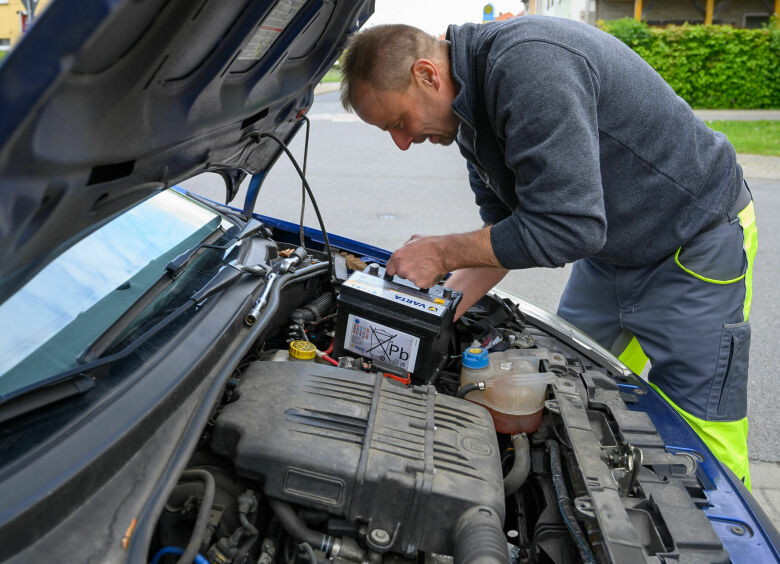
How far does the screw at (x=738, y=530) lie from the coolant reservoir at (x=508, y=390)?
1.64 feet

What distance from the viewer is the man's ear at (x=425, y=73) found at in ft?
5.96

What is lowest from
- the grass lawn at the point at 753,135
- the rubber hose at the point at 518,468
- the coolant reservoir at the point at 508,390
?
the grass lawn at the point at 753,135

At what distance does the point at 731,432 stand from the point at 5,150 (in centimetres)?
219

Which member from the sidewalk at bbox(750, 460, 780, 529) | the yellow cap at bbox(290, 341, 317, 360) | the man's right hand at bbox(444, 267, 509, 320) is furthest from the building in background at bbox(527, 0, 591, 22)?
the yellow cap at bbox(290, 341, 317, 360)

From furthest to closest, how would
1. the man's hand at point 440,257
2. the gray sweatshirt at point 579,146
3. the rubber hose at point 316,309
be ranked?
the rubber hose at point 316,309 < the man's hand at point 440,257 < the gray sweatshirt at point 579,146

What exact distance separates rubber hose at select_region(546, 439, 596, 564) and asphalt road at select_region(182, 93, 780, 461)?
1.85m

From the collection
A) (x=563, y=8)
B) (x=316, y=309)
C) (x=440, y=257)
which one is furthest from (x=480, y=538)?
(x=563, y=8)

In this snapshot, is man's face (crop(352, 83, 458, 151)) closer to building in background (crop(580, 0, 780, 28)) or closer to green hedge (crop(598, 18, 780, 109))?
green hedge (crop(598, 18, 780, 109))

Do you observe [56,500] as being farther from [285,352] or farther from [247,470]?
[285,352]

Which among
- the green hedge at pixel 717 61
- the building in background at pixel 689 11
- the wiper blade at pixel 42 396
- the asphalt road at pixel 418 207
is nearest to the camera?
the wiper blade at pixel 42 396

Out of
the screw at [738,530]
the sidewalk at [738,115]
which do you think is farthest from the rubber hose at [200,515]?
the sidewalk at [738,115]

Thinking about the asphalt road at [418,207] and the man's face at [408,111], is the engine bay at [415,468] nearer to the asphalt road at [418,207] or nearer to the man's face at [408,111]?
the man's face at [408,111]

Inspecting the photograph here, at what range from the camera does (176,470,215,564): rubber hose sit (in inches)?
41.6

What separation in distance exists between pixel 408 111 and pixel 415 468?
42.4 inches
